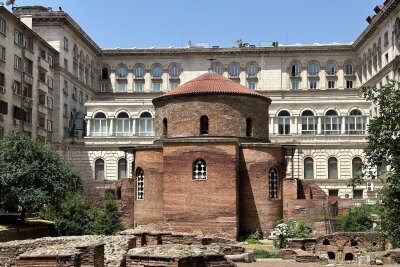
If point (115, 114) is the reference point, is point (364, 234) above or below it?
below

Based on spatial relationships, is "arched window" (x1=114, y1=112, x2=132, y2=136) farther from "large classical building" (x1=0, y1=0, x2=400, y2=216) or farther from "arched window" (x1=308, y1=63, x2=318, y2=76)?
"arched window" (x1=308, y1=63, x2=318, y2=76)

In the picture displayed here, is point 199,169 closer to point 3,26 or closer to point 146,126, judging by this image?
point 3,26

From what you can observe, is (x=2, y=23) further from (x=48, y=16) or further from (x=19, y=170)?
(x=19, y=170)

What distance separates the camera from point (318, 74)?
83.9 metres

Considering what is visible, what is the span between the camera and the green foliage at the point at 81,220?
125 ft

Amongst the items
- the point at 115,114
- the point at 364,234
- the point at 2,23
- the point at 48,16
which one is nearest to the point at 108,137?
the point at 115,114

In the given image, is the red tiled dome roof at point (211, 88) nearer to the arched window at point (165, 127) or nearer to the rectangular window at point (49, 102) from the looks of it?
the arched window at point (165, 127)

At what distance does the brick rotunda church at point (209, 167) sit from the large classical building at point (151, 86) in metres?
14.2

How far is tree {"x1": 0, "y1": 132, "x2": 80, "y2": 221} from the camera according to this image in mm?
37719

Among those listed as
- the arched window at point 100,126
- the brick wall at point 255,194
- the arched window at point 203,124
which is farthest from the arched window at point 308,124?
the brick wall at point 255,194

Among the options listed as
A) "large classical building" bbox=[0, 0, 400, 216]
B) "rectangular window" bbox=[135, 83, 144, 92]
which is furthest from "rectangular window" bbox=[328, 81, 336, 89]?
"rectangular window" bbox=[135, 83, 144, 92]

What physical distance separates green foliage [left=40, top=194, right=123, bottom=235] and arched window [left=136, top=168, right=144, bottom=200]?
92.9 inches

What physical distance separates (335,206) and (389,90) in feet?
80.4

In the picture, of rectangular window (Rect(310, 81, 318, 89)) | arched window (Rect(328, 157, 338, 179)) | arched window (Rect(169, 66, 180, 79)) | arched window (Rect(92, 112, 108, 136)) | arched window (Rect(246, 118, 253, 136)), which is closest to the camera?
arched window (Rect(246, 118, 253, 136))
